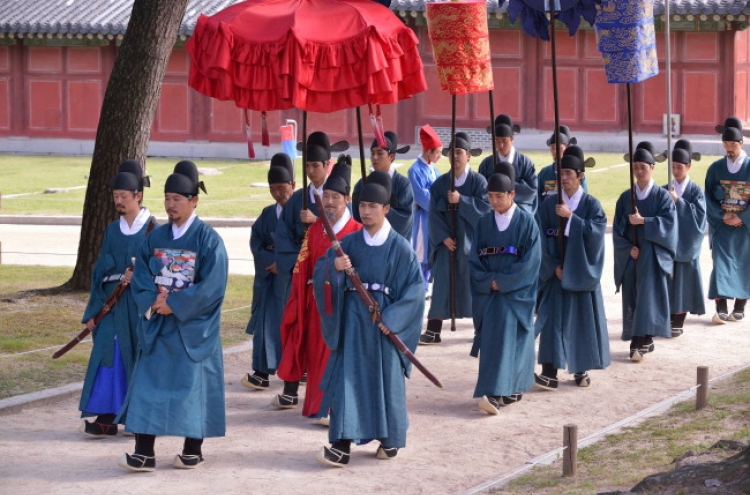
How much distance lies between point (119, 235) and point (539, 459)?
2982 millimetres

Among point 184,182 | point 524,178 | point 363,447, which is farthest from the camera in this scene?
point 524,178

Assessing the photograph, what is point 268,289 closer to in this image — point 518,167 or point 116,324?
point 116,324

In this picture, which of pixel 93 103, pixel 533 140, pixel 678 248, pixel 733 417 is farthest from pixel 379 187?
pixel 93 103

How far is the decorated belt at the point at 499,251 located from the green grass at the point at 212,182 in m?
10.8

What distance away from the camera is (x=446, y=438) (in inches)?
334

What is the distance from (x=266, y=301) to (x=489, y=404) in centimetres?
190

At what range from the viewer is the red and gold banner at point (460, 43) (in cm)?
1020

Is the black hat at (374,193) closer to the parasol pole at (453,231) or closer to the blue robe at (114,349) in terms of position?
the blue robe at (114,349)

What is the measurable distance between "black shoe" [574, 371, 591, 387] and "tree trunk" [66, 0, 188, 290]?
5227 millimetres

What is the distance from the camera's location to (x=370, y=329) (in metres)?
7.91

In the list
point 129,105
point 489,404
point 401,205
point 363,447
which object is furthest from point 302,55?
point 129,105

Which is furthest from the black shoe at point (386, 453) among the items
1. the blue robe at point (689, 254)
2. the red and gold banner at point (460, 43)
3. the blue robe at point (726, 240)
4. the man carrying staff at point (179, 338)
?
the blue robe at point (726, 240)

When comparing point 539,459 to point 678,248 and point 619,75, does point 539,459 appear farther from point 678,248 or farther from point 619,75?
point 678,248

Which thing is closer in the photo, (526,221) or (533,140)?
(526,221)
